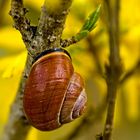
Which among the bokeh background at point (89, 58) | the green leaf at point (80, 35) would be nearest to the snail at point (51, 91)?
the green leaf at point (80, 35)

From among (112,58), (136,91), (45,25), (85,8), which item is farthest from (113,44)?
(136,91)

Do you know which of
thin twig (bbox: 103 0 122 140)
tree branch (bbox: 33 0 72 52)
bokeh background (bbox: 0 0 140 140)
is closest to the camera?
tree branch (bbox: 33 0 72 52)

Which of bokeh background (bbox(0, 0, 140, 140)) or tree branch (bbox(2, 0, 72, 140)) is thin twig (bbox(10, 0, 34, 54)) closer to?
tree branch (bbox(2, 0, 72, 140))

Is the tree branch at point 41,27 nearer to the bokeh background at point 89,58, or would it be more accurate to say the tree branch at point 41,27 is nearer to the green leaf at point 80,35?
the green leaf at point 80,35

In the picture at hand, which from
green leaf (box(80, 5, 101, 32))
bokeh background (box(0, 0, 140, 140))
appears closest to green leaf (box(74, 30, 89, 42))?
green leaf (box(80, 5, 101, 32))

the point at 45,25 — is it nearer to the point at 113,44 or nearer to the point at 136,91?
the point at 113,44
